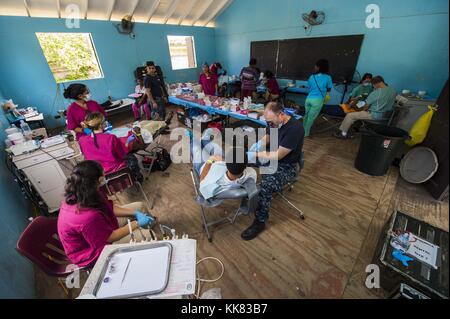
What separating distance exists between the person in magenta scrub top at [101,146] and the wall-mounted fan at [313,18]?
5.89 metres

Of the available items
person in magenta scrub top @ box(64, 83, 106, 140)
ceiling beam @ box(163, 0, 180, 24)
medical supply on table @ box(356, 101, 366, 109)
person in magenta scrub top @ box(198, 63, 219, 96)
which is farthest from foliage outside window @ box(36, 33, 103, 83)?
medical supply on table @ box(356, 101, 366, 109)

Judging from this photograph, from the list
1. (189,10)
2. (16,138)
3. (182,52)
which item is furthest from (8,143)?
(182,52)

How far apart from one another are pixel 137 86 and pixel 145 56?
44.5 inches

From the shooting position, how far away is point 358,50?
475 centimetres

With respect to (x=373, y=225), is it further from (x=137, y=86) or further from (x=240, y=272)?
(x=137, y=86)

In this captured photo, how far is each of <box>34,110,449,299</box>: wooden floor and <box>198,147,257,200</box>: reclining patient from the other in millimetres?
683

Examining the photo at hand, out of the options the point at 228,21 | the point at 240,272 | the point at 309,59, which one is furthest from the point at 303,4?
the point at 240,272

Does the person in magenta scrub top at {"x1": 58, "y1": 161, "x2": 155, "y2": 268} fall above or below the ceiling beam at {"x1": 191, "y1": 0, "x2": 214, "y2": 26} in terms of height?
below

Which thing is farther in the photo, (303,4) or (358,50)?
(303,4)

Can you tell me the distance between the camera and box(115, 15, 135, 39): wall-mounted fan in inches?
223

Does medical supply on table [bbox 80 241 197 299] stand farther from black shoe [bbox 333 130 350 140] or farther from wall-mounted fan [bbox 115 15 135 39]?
wall-mounted fan [bbox 115 15 135 39]

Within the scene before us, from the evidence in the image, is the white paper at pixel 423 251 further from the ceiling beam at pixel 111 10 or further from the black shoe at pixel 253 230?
the ceiling beam at pixel 111 10

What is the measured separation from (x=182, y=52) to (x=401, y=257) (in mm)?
8700

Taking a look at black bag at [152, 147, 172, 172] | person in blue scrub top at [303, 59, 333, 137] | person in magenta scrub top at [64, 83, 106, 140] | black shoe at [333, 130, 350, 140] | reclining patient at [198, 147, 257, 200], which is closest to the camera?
reclining patient at [198, 147, 257, 200]
